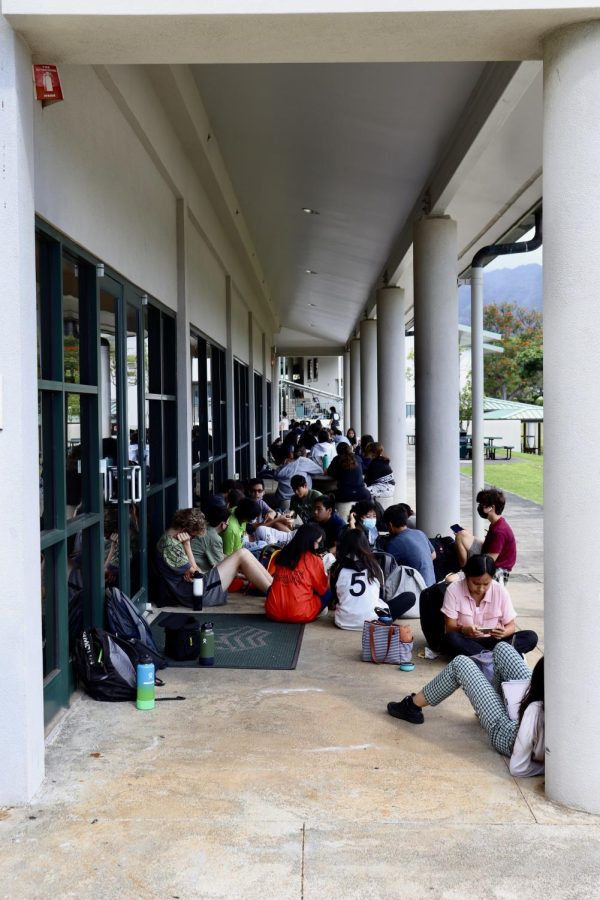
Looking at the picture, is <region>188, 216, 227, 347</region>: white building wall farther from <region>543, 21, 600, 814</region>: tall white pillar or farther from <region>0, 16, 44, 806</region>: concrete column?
<region>543, 21, 600, 814</region>: tall white pillar

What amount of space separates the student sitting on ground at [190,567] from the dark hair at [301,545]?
752mm

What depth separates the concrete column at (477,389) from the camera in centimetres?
1190

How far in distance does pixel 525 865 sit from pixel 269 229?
40.7 ft

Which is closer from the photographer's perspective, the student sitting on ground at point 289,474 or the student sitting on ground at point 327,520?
the student sitting on ground at point 327,520

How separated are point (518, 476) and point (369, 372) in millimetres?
5948

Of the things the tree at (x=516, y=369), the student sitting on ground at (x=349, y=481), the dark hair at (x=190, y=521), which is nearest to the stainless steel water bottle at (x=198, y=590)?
the dark hair at (x=190, y=521)

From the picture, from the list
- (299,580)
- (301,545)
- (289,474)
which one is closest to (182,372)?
(301,545)

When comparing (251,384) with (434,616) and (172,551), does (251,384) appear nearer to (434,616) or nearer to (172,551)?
(172,551)

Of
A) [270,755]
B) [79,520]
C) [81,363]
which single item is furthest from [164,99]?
[270,755]

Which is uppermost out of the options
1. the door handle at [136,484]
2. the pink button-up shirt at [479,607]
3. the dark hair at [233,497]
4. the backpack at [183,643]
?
the door handle at [136,484]

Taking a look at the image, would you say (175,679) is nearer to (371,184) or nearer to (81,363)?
(81,363)

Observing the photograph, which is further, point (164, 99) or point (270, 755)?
point (164, 99)

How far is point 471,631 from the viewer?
5.72 m

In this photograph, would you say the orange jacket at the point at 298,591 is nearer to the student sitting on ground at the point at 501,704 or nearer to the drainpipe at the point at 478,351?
the student sitting on ground at the point at 501,704
